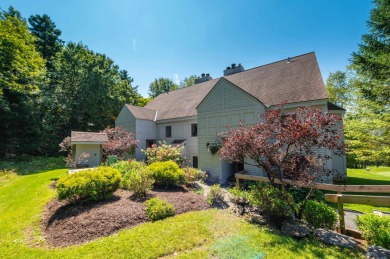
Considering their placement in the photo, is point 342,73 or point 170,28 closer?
point 170,28

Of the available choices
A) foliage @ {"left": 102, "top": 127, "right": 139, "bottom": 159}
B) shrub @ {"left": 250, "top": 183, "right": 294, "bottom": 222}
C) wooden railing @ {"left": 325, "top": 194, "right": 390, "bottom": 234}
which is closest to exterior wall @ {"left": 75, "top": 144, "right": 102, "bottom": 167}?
foliage @ {"left": 102, "top": 127, "right": 139, "bottom": 159}

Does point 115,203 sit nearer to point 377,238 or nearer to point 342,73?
point 377,238

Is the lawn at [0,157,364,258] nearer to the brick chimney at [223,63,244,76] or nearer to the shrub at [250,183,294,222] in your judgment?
the shrub at [250,183,294,222]

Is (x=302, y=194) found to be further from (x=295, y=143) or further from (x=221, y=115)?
(x=221, y=115)

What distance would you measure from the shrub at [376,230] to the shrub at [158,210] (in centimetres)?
628

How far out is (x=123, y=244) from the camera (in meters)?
4.70

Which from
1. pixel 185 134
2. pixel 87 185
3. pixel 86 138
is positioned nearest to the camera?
pixel 87 185

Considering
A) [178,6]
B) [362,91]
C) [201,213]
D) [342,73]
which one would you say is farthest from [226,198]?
[342,73]

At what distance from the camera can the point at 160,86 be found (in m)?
45.1

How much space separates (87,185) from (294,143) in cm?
829

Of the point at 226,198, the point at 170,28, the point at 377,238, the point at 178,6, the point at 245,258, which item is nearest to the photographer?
the point at 245,258

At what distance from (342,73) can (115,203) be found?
1567 inches

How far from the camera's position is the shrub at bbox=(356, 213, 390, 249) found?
4.40m

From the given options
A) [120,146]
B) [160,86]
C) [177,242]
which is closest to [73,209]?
[177,242]
